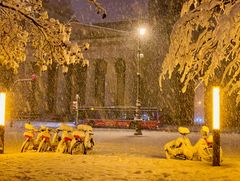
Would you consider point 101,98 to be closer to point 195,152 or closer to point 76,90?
point 76,90

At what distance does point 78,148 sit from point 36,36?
371 cm

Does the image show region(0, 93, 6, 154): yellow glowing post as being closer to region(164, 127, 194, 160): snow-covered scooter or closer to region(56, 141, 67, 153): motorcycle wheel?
region(56, 141, 67, 153): motorcycle wheel

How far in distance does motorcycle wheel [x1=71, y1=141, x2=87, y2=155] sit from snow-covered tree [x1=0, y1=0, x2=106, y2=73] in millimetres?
2495

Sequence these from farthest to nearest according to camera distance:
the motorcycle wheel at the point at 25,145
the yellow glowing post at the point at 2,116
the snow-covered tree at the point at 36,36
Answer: the motorcycle wheel at the point at 25,145 < the yellow glowing post at the point at 2,116 < the snow-covered tree at the point at 36,36

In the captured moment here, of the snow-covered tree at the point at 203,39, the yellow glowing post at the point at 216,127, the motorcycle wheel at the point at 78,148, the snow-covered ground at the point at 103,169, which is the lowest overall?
the snow-covered ground at the point at 103,169

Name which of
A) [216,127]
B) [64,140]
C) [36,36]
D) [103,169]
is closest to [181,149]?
[216,127]

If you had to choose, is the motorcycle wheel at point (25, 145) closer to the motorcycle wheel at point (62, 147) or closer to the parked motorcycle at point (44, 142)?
the parked motorcycle at point (44, 142)

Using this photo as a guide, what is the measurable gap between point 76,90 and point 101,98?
4.26 metres

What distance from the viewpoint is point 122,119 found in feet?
111

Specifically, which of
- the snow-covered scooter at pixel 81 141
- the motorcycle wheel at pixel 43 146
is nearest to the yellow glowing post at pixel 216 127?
the snow-covered scooter at pixel 81 141

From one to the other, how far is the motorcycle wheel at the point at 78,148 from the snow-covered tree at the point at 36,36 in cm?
249

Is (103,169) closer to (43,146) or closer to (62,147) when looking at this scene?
(62,147)

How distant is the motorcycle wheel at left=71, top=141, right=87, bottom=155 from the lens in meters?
12.4

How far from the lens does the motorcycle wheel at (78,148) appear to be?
12.4 metres
